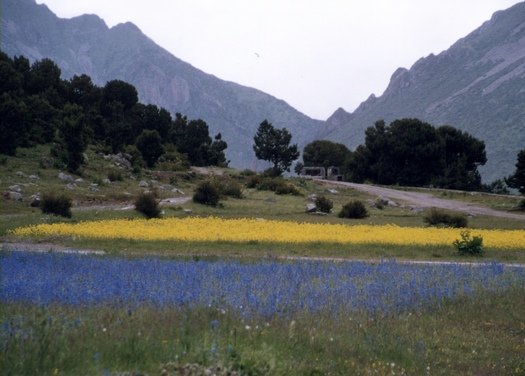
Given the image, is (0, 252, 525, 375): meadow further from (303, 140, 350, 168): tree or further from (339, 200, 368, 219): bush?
(303, 140, 350, 168): tree

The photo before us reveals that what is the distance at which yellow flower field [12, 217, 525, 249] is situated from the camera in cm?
2189

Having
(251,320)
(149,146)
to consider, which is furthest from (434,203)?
(251,320)

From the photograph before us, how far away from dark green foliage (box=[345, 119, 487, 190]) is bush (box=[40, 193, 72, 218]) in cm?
5513

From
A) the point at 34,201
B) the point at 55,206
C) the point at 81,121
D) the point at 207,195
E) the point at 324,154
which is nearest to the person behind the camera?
the point at 55,206

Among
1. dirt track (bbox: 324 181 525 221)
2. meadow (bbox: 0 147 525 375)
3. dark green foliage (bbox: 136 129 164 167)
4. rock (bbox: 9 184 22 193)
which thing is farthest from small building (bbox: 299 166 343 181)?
meadow (bbox: 0 147 525 375)

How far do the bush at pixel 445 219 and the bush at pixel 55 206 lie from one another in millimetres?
18627

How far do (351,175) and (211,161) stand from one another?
66.5 feet

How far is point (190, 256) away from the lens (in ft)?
57.3

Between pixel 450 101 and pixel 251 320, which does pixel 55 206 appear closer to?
pixel 251 320

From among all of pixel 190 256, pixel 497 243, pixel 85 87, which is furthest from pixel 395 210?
pixel 85 87

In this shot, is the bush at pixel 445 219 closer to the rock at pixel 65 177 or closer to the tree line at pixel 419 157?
the rock at pixel 65 177

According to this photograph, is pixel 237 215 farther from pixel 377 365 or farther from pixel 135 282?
pixel 377 365

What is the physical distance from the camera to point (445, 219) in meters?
31.0

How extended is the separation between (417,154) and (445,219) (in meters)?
46.3
